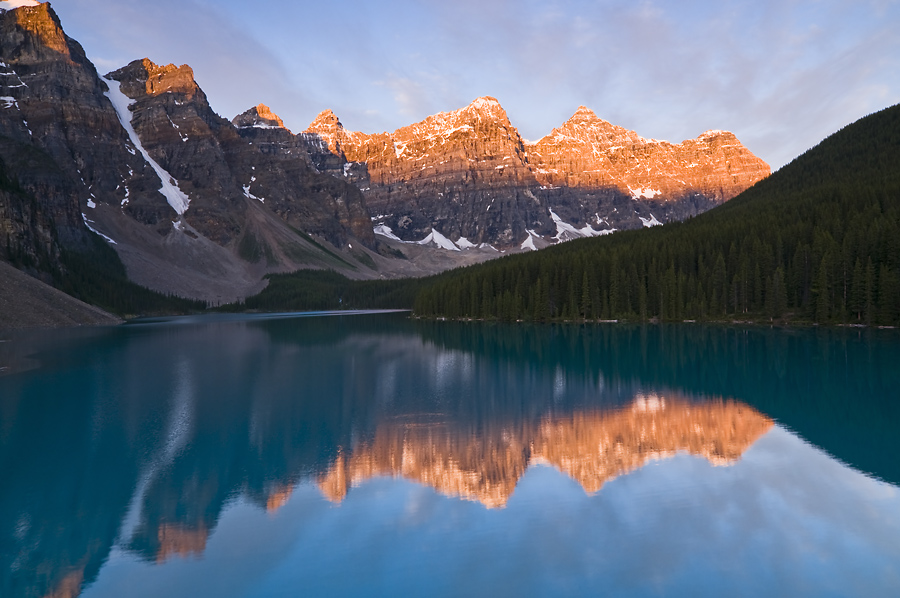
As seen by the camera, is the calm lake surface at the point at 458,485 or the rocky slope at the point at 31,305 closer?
the calm lake surface at the point at 458,485

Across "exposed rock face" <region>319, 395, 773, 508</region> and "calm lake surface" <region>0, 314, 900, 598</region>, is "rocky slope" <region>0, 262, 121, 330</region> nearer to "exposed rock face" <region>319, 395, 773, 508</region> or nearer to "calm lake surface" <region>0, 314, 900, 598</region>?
"calm lake surface" <region>0, 314, 900, 598</region>

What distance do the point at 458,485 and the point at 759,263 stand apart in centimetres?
9240

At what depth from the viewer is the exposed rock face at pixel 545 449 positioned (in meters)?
22.4

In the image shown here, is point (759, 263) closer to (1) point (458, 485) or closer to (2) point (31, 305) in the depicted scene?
(1) point (458, 485)

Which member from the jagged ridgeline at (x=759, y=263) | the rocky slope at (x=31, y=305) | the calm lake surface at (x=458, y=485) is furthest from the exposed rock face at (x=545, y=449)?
the rocky slope at (x=31, y=305)

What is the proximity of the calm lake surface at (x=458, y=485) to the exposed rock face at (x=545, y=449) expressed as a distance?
0.47ft

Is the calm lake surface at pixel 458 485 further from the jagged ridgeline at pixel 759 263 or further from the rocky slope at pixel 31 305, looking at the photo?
the rocky slope at pixel 31 305

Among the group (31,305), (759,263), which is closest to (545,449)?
(759,263)

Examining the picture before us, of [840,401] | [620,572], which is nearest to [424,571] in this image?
[620,572]

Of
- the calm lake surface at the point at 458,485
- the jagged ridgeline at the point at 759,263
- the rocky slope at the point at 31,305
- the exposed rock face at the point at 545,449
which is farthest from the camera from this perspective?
the rocky slope at the point at 31,305

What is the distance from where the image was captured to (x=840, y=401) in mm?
36375

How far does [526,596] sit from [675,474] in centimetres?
1066

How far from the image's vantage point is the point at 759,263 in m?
99.2

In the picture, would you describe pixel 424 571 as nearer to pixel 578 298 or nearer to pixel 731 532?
pixel 731 532
